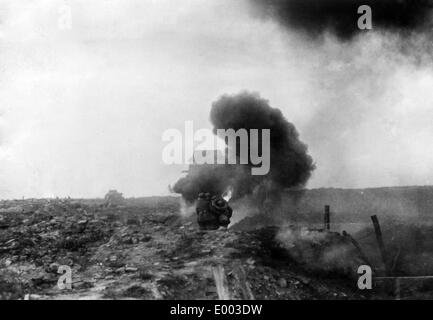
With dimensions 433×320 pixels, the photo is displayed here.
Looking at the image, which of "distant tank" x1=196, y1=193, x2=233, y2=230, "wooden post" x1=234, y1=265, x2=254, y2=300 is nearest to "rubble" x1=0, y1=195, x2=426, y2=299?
"wooden post" x1=234, y1=265, x2=254, y2=300

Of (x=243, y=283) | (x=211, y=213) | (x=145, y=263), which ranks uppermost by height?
(x=211, y=213)

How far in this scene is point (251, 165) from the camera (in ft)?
86.1

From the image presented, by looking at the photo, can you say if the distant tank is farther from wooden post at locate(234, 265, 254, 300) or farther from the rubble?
wooden post at locate(234, 265, 254, 300)

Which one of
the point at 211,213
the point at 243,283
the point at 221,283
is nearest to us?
the point at 221,283

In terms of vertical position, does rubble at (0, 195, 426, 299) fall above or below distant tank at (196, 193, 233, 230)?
below

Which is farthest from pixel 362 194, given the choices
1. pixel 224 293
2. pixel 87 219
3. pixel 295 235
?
pixel 224 293

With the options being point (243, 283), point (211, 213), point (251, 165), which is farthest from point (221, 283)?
point (251, 165)

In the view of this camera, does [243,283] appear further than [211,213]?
No

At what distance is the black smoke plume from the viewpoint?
24.1 meters

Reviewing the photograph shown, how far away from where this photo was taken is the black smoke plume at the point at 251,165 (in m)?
24.1

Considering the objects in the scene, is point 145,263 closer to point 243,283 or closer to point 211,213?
point 243,283

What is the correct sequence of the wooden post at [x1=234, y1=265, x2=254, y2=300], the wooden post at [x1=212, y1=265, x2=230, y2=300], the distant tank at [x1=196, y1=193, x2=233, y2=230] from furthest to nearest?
1. the distant tank at [x1=196, y1=193, x2=233, y2=230]
2. the wooden post at [x1=234, y1=265, x2=254, y2=300]
3. the wooden post at [x1=212, y1=265, x2=230, y2=300]
